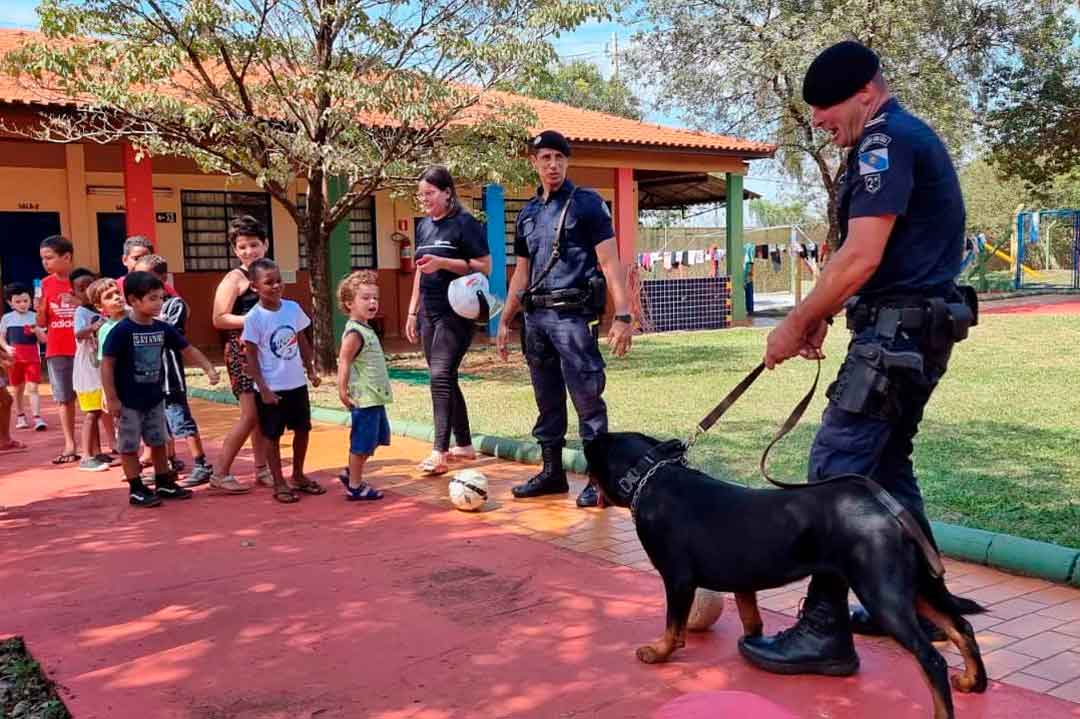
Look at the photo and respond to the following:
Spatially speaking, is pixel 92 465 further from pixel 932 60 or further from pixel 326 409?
pixel 932 60

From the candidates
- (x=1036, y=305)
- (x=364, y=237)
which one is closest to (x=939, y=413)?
(x=364, y=237)

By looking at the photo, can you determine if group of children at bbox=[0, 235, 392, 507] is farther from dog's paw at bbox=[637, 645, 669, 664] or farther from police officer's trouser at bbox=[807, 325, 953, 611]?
police officer's trouser at bbox=[807, 325, 953, 611]

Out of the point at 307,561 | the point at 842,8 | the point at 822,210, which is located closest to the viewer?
the point at 307,561

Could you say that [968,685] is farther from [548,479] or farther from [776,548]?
[548,479]

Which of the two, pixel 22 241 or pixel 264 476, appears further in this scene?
pixel 22 241

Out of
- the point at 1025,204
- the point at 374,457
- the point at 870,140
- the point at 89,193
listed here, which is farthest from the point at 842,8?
the point at 1025,204

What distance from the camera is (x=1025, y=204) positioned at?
4069 centimetres

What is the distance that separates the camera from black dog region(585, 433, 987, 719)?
2.75m

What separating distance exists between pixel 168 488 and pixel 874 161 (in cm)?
475

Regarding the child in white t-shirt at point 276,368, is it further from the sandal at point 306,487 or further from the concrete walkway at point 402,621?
the concrete walkway at point 402,621

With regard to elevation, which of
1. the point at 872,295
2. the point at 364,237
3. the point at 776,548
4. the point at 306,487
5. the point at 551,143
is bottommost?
the point at 306,487

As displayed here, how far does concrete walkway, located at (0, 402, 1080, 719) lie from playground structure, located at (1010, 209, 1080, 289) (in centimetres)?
2620

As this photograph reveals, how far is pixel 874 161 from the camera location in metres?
2.98

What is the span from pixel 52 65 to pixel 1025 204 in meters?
40.6
